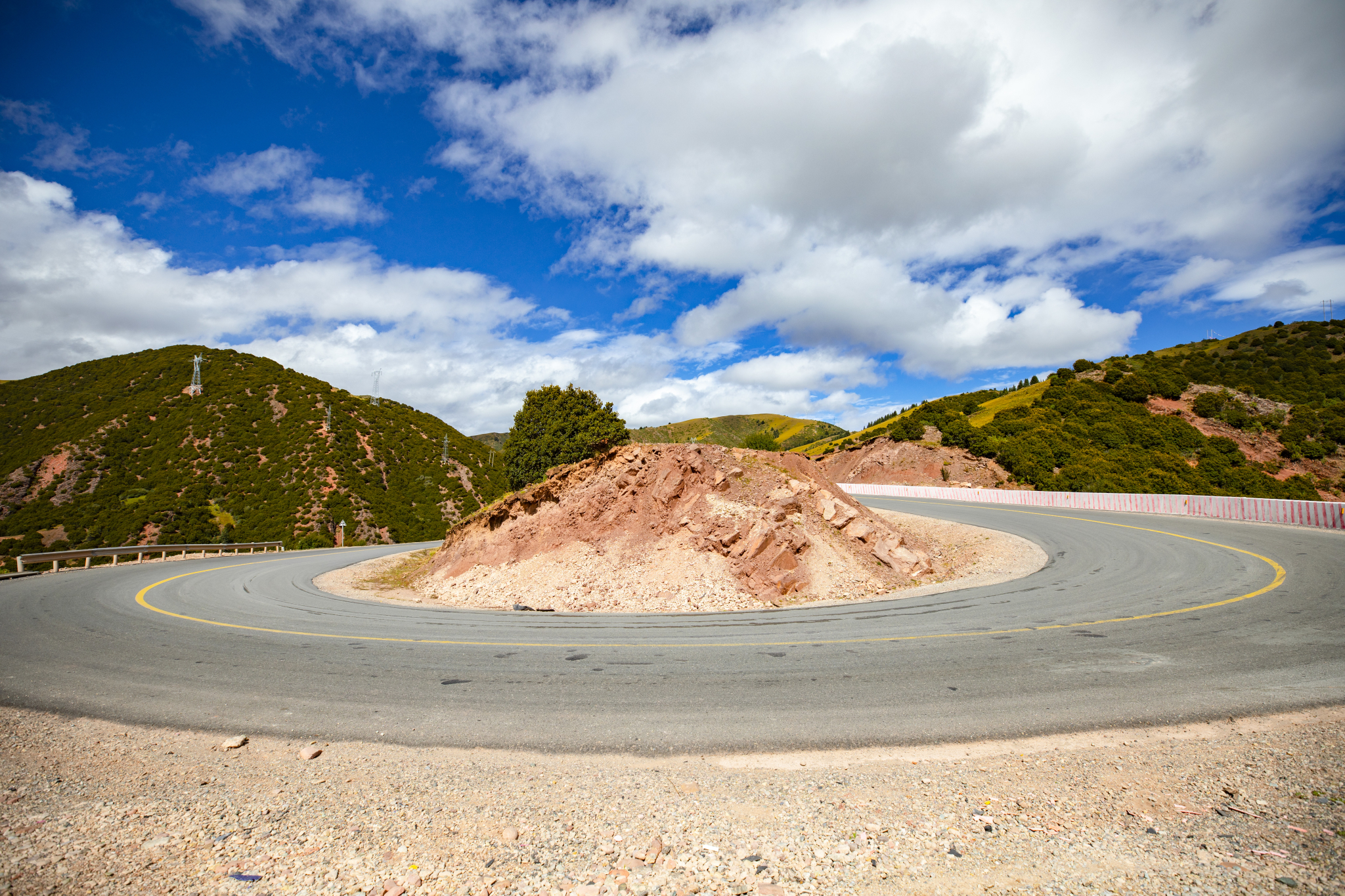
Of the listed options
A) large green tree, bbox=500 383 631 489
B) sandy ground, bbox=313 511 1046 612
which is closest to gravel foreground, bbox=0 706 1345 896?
sandy ground, bbox=313 511 1046 612

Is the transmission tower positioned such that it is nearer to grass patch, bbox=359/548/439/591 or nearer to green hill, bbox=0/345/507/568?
green hill, bbox=0/345/507/568

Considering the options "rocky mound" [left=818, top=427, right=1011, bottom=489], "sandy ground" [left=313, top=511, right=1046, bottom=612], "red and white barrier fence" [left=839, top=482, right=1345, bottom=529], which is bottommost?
"sandy ground" [left=313, top=511, right=1046, bottom=612]

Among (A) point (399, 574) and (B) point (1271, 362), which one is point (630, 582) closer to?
(A) point (399, 574)

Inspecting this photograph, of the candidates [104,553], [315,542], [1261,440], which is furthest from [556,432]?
[1261,440]

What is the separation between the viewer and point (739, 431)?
189750 mm

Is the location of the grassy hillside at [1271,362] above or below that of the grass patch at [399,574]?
above

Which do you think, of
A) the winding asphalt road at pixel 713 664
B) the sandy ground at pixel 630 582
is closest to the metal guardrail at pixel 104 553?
the winding asphalt road at pixel 713 664

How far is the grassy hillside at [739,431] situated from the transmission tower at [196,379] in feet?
221

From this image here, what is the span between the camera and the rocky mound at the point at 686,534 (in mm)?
14836

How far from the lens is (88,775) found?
4.93 metres

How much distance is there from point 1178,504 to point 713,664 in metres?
A: 30.9

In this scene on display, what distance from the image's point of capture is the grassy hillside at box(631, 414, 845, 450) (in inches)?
5192

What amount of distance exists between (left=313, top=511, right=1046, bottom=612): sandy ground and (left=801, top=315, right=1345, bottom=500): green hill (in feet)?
114

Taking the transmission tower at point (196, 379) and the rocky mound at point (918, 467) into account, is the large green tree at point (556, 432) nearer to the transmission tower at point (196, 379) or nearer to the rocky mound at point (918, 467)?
the rocky mound at point (918, 467)
